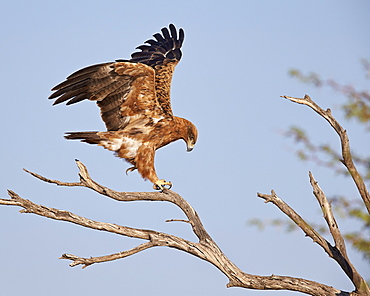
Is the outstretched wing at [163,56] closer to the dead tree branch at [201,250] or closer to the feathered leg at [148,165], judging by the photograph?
the feathered leg at [148,165]

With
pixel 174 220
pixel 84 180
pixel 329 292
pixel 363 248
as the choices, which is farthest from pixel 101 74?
pixel 363 248

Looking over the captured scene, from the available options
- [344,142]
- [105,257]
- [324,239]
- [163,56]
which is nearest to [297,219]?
[324,239]

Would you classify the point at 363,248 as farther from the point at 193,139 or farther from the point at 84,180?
the point at 193,139

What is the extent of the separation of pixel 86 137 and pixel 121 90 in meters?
0.71

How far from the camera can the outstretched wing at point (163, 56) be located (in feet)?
24.8

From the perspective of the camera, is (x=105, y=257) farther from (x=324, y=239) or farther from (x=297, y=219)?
(x=324, y=239)

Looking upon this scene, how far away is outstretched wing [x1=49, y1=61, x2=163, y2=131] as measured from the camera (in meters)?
6.52

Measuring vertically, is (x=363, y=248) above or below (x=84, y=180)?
below

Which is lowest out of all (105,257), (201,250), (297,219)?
(105,257)

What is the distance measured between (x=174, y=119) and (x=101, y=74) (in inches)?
48.9

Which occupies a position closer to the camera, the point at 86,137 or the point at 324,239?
the point at 324,239

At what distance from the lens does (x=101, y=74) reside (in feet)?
21.6

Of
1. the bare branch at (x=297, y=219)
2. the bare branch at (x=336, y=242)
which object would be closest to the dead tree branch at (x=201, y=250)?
the bare branch at (x=336, y=242)

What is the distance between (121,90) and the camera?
6.91 metres
